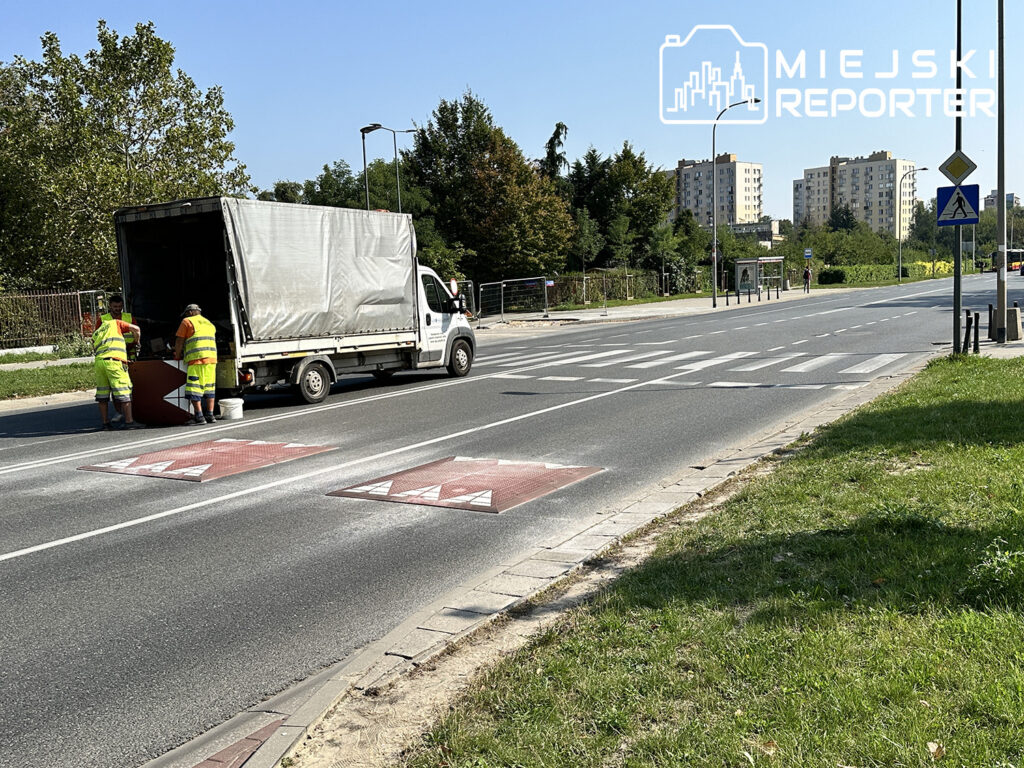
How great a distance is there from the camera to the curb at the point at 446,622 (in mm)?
3717

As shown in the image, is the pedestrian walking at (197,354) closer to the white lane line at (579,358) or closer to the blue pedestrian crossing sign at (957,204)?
the white lane line at (579,358)

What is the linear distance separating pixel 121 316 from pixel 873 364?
526 inches

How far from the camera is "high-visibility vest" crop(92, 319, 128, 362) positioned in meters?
13.0

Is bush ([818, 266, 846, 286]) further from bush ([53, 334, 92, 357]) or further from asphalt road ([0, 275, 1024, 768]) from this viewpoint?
asphalt road ([0, 275, 1024, 768])

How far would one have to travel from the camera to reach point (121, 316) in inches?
541

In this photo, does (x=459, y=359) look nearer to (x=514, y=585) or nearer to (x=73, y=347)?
(x=514, y=585)

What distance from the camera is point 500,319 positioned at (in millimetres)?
44000

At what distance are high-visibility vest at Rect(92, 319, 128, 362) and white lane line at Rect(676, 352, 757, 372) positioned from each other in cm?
1023

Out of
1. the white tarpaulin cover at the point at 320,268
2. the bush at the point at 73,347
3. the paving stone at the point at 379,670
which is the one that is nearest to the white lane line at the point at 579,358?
the white tarpaulin cover at the point at 320,268

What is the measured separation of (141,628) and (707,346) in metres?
20.0

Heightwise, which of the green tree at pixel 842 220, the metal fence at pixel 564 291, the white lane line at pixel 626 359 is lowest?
the white lane line at pixel 626 359

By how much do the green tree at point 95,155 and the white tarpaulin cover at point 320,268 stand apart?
66.4ft

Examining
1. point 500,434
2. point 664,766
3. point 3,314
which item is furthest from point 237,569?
point 3,314

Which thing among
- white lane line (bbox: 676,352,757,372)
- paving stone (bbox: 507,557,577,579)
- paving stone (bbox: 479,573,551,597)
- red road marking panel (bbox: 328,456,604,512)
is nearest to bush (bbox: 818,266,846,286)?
white lane line (bbox: 676,352,757,372)
